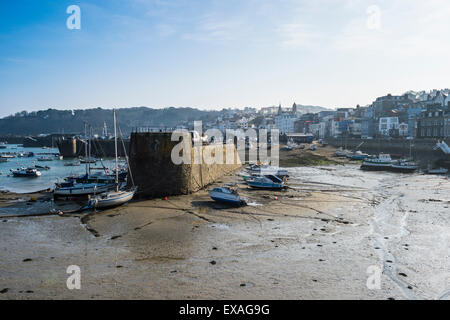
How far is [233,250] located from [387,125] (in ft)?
242

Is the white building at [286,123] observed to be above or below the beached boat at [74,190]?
above

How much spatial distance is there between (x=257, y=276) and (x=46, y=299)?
6.05 metres

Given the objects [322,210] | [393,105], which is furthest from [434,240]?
[393,105]

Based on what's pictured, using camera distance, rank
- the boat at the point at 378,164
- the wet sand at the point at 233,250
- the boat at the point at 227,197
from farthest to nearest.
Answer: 1. the boat at the point at 378,164
2. the boat at the point at 227,197
3. the wet sand at the point at 233,250

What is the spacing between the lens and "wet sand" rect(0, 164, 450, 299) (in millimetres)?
10055

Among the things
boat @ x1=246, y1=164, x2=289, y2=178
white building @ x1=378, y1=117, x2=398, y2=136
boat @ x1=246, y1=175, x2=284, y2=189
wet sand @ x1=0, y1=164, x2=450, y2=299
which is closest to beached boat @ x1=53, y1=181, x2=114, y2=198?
wet sand @ x1=0, y1=164, x2=450, y2=299

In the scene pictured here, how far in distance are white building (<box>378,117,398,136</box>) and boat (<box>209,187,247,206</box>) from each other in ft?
211

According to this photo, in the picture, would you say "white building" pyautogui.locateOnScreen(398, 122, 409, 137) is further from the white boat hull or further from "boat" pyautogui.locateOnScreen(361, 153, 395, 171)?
the white boat hull

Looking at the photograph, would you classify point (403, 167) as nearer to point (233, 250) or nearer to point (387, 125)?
point (233, 250)

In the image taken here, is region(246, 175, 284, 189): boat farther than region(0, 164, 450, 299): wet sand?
Yes

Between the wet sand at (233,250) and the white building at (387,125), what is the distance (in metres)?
58.0

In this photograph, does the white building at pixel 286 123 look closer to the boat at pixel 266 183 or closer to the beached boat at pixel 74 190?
the boat at pixel 266 183

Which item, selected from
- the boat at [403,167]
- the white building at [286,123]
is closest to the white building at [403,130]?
the boat at [403,167]

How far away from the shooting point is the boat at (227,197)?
21.0 m
